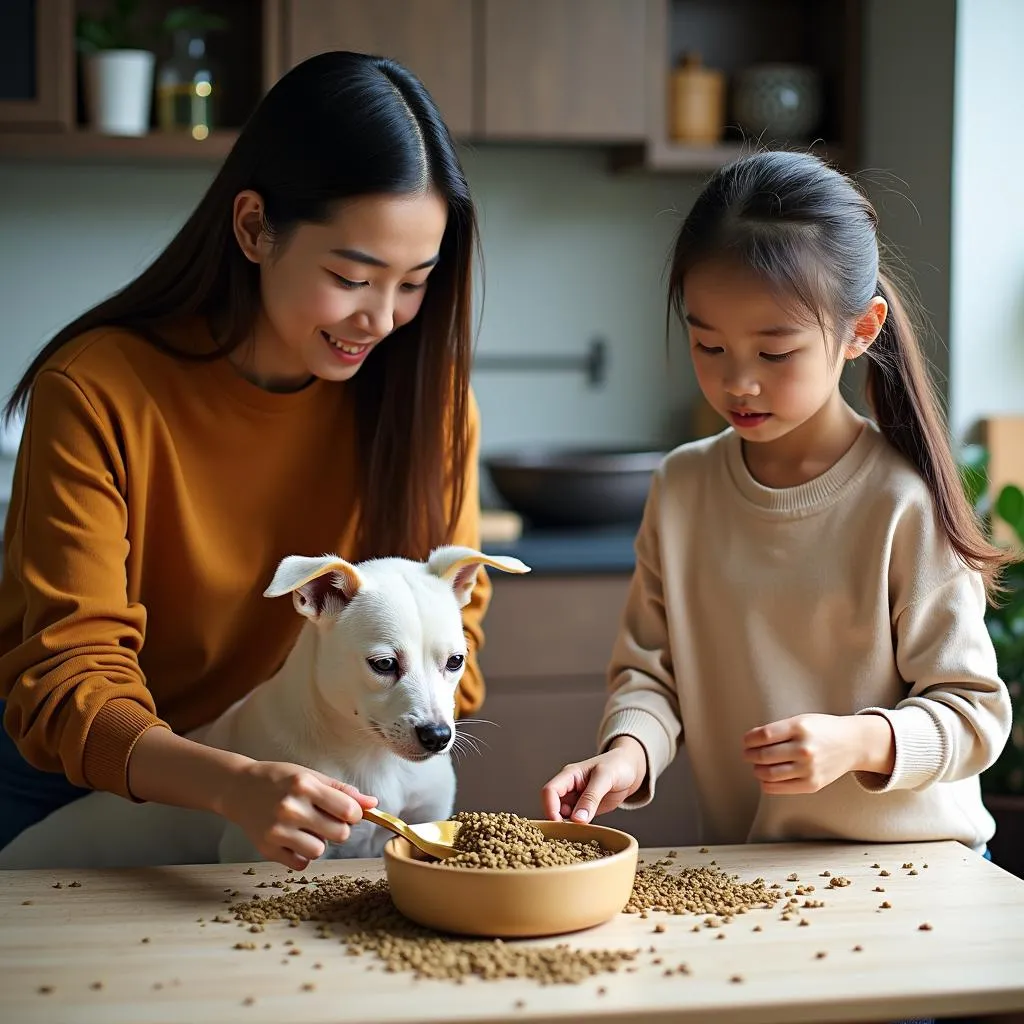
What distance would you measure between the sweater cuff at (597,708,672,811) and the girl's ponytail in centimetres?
37

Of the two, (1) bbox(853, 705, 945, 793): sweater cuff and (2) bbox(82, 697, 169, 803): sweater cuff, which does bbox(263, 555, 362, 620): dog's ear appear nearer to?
(2) bbox(82, 697, 169, 803): sweater cuff

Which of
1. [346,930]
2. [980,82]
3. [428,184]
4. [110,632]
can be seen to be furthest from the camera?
[980,82]

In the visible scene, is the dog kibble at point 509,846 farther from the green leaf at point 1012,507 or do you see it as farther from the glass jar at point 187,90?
the glass jar at point 187,90

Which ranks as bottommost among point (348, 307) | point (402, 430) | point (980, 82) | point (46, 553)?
point (46, 553)

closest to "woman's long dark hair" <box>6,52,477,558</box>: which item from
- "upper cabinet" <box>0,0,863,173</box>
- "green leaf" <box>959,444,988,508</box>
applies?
"green leaf" <box>959,444,988,508</box>

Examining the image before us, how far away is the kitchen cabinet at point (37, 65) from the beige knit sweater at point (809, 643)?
201 cm

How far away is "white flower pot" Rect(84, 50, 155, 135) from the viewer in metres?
2.96

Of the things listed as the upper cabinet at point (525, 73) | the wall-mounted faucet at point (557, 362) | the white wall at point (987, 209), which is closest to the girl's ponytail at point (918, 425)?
the white wall at point (987, 209)

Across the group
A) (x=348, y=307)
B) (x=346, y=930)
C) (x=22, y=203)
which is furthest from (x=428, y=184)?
(x=22, y=203)

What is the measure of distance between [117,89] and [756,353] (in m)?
2.12

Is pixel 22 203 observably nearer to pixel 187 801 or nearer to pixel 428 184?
pixel 428 184

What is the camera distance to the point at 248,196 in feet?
5.02

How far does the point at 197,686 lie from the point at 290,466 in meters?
0.29

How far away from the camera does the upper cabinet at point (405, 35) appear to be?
2.98m
